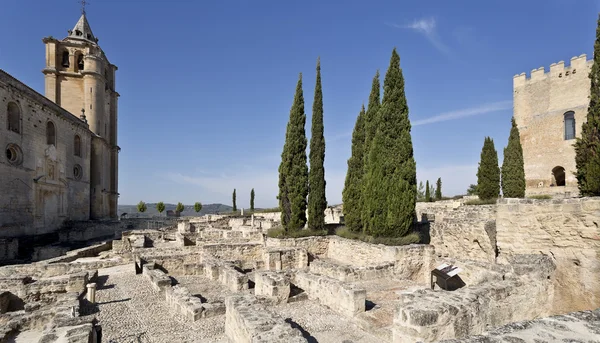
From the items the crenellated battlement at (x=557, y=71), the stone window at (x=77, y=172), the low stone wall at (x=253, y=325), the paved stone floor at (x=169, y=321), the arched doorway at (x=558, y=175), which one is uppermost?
the crenellated battlement at (x=557, y=71)

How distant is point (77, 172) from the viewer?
1110 inches

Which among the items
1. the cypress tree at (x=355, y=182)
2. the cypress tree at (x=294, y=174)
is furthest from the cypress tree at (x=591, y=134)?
the cypress tree at (x=294, y=174)

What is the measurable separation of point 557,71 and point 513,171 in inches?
390

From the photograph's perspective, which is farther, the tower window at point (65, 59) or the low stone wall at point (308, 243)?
the tower window at point (65, 59)

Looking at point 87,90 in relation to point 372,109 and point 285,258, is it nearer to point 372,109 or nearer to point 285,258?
point 372,109

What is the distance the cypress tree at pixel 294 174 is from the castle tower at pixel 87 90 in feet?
81.0

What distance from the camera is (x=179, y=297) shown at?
798 centimetres

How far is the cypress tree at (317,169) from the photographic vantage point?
52.6 ft

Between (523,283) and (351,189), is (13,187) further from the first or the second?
(523,283)

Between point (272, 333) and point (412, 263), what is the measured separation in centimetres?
790


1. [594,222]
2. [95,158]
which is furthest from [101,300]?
[95,158]

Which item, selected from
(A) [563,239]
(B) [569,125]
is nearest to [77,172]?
(A) [563,239]

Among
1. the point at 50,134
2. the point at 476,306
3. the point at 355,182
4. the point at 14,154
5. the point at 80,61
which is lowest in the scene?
the point at 476,306

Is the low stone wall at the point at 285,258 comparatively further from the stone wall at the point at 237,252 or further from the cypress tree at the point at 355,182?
the cypress tree at the point at 355,182
